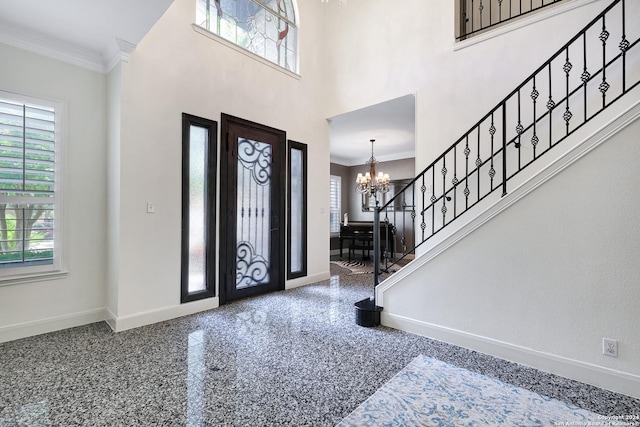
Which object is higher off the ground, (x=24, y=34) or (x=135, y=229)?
(x=24, y=34)

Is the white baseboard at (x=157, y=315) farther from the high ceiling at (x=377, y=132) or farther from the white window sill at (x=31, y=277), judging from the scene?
the high ceiling at (x=377, y=132)

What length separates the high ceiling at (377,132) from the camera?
4.86 m

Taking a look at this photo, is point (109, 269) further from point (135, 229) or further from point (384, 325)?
point (384, 325)

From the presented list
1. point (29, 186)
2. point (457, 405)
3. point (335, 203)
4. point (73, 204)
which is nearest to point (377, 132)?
point (335, 203)

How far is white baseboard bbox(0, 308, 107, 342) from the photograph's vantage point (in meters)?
2.77

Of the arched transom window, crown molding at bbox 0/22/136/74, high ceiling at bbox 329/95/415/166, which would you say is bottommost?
crown molding at bbox 0/22/136/74

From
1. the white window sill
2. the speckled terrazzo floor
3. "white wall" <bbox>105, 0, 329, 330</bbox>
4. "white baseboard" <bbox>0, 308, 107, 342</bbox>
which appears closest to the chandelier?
"white wall" <bbox>105, 0, 329, 330</bbox>

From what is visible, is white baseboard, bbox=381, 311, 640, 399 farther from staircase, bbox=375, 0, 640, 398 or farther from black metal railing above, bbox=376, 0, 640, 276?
black metal railing above, bbox=376, 0, 640, 276

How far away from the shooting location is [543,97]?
3.23m

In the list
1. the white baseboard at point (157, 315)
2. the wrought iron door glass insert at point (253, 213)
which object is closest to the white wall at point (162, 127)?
the white baseboard at point (157, 315)

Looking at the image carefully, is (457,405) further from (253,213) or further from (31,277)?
(31,277)

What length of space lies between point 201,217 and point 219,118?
1.26 metres

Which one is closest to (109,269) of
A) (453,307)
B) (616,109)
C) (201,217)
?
(201,217)

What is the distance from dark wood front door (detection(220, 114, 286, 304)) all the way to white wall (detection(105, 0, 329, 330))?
0.93 ft
